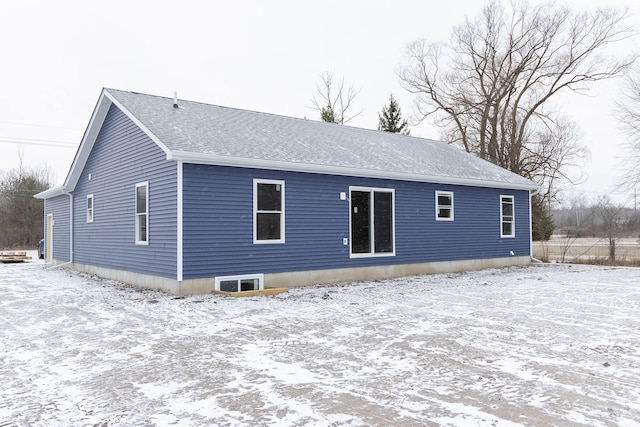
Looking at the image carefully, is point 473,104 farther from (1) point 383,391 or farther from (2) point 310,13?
(1) point 383,391

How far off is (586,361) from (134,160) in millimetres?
10061

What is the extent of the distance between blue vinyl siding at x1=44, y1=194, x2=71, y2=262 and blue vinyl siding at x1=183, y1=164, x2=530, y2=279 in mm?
8782

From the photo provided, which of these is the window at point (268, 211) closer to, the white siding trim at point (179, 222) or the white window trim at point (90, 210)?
the white siding trim at point (179, 222)

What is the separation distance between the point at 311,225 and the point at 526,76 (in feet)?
70.9

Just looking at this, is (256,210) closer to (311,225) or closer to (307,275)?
(311,225)

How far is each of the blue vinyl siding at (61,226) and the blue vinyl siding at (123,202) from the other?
0.98m

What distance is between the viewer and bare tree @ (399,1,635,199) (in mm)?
26656

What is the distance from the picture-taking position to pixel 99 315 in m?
7.72

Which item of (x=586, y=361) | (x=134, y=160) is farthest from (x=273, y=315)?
(x=134, y=160)

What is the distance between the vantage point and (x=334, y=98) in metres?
37.3

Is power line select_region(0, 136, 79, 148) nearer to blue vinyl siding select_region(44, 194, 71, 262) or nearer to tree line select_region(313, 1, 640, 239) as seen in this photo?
blue vinyl siding select_region(44, 194, 71, 262)

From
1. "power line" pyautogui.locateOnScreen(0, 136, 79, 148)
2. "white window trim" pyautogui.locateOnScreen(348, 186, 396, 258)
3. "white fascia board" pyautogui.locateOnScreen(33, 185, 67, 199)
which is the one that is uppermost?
"power line" pyautogui.locateOnScreen(0, 136, 79, 148)

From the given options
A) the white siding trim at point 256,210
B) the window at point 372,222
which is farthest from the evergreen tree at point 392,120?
the white siding trim at point 256,210

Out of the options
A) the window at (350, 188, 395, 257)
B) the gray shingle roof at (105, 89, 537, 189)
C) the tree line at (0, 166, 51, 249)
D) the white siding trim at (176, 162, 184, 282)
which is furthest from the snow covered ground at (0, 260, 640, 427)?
the tree line at (0, 166, 51, 249)
